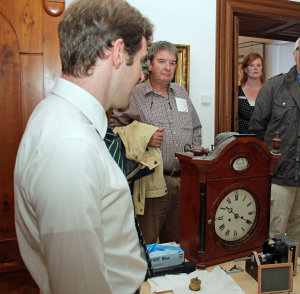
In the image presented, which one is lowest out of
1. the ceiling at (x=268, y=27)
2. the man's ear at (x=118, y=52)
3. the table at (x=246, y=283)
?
the table at (x=246, y=283)

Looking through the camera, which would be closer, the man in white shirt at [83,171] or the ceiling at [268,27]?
the man in white shirt at [83,171]

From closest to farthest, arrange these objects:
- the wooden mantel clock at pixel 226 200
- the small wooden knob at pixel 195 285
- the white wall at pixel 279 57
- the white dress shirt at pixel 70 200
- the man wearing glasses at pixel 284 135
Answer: the white dress shirt at pixel 70 200, the small wooden knob at pixel 195 285, the wooden mantel clock at pixel 226 200, the man wearing glasses at pixel 284 135, the white wall at pixel 279 57

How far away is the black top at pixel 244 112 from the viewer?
3123 mm

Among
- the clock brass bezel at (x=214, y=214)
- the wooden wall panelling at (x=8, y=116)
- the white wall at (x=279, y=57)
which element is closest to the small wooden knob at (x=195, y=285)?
the clock brass bezel at (x=214, y=214)

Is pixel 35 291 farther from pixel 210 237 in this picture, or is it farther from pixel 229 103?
pixel 229 103

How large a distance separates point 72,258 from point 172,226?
1706 millimetres

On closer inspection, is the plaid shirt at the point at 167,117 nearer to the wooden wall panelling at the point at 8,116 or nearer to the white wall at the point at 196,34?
the white wall at the point at 196,34

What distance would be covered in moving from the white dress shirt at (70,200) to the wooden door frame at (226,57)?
2444 millimetres

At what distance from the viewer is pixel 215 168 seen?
1223 millimetres

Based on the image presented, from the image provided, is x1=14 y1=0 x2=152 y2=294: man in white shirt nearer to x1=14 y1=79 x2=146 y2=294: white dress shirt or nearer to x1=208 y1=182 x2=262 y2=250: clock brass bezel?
x1=14 y1=79 x2=146 y2=294: white dress shirt

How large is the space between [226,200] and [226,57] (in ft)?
6.96

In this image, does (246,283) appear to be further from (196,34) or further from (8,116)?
(196,34)

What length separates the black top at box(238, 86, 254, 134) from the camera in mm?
3123

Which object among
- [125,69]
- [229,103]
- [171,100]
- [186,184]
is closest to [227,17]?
[229,103]
